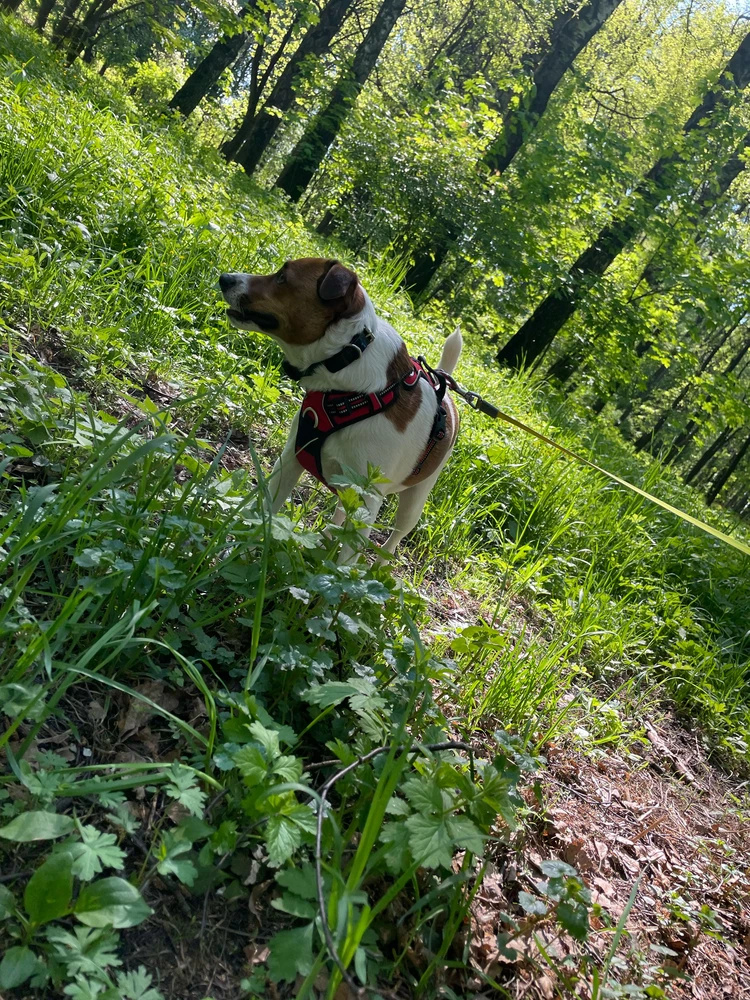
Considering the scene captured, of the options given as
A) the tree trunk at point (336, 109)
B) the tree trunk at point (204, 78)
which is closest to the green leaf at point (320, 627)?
the tree trunk at point (336, 109)

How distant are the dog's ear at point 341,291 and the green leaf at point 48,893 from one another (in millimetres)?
2410

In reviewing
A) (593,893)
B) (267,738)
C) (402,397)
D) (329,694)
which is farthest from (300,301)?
(593,893)

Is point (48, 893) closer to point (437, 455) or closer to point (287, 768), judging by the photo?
point (287, 768)

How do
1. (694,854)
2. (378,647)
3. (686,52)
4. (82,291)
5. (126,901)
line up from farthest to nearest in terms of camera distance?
(686,52)
(82,291)
(694,854)
(378,647)
(126,901)

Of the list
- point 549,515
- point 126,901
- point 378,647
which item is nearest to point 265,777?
point 126,901

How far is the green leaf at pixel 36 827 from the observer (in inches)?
55.5

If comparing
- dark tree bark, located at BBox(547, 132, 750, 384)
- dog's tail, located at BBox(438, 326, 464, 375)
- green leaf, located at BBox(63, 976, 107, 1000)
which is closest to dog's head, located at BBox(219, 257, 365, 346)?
dog's tail, located at BBox(438, 326, 464, 375)

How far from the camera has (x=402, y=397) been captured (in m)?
3.28

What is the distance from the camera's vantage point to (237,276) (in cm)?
321

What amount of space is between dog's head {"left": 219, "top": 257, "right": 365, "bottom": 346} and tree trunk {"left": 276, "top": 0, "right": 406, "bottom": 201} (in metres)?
11.2

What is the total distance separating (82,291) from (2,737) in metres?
3.04

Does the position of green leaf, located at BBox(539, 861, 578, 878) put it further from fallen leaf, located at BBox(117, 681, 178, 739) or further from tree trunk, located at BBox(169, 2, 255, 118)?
tree trunk, located at BBox(169, 2, 255, 118)

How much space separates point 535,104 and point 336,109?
423 centimetres

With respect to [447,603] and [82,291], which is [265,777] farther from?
[82,291]
